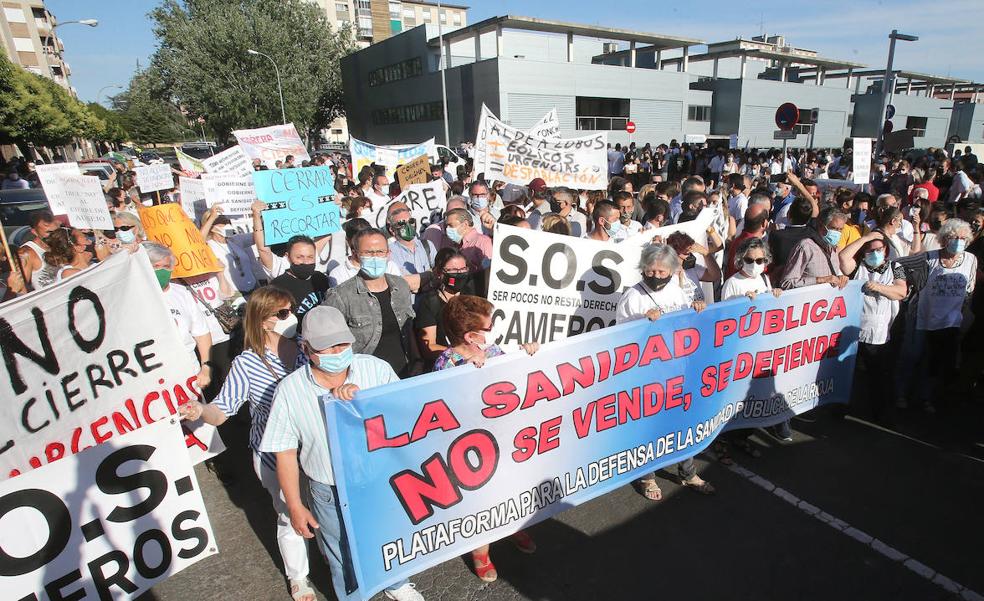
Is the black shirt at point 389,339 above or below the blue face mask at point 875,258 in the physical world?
below

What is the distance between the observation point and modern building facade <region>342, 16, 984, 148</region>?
3434 centimetres

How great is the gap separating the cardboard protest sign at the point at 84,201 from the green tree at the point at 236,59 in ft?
115

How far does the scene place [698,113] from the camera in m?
43.7

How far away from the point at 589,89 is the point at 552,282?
35.2 metres

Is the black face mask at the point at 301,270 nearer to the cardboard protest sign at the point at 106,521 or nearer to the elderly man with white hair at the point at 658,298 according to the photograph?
the cardboard protest sign at the point at 106,521

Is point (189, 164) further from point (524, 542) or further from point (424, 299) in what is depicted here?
point (524, 542)

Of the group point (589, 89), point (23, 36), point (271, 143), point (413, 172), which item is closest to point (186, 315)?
point (413, 172)

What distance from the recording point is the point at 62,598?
2578 mm

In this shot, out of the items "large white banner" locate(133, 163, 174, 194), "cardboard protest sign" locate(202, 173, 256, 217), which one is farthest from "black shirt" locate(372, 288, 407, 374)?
"large white banner" locate(133, 163, 174, 194)

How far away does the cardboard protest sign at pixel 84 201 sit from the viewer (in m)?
6.20

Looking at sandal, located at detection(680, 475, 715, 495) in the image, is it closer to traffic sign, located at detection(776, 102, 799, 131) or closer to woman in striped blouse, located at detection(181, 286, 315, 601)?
woman in striped blouse, located at detection(181, 286, 315, 601)

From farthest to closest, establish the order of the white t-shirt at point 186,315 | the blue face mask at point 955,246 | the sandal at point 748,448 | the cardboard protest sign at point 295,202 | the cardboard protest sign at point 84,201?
the cardboard protest sign at point 84,201, the cardboard protest sign at point 295,202, the blue face mask at point 955,246, the sandal at point 748,448, the white t-shirt at point 186,315

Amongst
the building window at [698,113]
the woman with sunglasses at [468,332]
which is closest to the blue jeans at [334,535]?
the woman with sunglasses at [468,332]

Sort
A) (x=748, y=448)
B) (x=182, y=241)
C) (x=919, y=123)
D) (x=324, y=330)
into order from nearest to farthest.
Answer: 1. (x=324, y=330)
2. (x=748, y=448)
3. (x=182, y=241)
4. (x=919, y=123)
